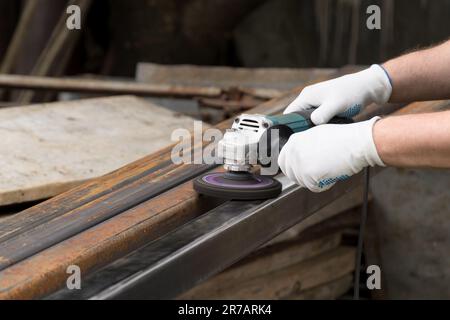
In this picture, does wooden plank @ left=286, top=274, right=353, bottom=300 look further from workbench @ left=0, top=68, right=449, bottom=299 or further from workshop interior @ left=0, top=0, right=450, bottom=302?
workbench @ left=0, top=68, right=449, bottom=299

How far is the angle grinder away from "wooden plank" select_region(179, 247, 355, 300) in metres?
1.05

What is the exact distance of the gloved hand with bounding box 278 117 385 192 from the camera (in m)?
1.41

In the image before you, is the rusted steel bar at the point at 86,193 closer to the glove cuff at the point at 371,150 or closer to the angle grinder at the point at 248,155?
the angle grinder at the point at 248,155

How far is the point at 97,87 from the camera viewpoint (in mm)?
2900

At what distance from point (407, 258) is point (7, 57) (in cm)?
269

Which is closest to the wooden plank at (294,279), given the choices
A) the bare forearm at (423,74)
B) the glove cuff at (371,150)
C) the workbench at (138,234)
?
the workbench at (138,234)

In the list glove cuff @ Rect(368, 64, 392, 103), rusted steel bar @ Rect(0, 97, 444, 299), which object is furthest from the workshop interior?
glove cuff @ Rect(368, 64, 392, 103)

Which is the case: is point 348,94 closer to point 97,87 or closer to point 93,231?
point 93,231

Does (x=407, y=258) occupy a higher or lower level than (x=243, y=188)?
lower

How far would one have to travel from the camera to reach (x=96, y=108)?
8.34ft

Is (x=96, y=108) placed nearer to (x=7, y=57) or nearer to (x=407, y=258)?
(x=407, y=258)

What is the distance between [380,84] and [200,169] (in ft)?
1.73
